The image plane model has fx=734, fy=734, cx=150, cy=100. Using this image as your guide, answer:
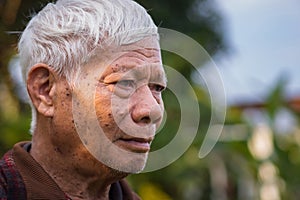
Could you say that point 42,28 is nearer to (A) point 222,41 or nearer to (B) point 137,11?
(B) point 137,11

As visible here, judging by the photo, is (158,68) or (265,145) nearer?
(158,68)

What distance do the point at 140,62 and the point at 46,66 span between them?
0.20 m

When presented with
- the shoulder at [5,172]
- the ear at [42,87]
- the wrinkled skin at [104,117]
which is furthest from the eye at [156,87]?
the shoulder at [5,172]

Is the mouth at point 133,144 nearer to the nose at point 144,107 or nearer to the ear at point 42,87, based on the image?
the nose at point 144,107

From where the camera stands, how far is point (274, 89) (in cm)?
469

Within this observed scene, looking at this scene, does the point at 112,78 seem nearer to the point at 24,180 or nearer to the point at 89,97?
the point at 89,97

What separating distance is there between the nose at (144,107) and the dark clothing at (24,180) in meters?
0.22

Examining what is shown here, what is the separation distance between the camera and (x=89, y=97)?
1.52 meters

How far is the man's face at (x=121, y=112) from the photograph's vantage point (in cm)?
151

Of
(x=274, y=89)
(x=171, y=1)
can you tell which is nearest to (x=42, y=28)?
(x=171, y=1)

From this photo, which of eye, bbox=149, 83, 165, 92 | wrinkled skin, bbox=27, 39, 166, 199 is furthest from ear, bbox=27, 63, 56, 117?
eye, bbox=149, 83, 165, 92

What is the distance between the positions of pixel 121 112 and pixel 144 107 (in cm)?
5

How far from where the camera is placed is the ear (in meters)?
1.54

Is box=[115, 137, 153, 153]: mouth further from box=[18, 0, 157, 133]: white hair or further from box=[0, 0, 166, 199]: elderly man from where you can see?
box=[18, 0, 157, 133]: white hair
